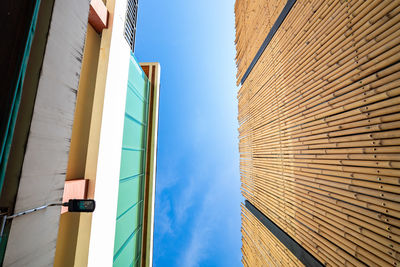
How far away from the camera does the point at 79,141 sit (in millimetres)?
3307

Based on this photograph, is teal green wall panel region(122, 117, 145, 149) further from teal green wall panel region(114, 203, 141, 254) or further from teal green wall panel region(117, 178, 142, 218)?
teal green wall panel region(114, 203, 141, 254)

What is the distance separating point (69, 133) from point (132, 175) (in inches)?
158

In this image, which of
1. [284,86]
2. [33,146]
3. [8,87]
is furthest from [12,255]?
[284,86]

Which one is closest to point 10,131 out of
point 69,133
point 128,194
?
point 69,133

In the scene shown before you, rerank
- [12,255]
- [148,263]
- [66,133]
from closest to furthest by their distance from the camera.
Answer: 1. [12,255]
2. [66,133]
3. [148,263]

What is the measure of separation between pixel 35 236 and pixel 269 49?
5238 mm

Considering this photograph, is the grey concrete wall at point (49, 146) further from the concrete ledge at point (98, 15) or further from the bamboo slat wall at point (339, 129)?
the bamboo slat wall at point (339, 129)

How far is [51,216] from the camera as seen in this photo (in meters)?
1.62

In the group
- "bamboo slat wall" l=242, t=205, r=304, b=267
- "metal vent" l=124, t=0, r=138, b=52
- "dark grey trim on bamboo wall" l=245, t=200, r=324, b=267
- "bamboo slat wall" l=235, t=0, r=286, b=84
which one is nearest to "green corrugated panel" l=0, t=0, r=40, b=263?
"dark grey trim on bamboo wall" l=245, t=200, r=324, b=267

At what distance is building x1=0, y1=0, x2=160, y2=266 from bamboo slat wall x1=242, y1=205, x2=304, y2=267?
3.71 meters

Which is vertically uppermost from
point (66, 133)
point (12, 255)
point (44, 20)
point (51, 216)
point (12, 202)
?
point (44, 20)

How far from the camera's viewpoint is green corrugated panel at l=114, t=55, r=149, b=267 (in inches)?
188

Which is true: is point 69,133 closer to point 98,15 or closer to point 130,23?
point 98,15

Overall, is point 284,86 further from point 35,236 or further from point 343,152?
point 35,236
